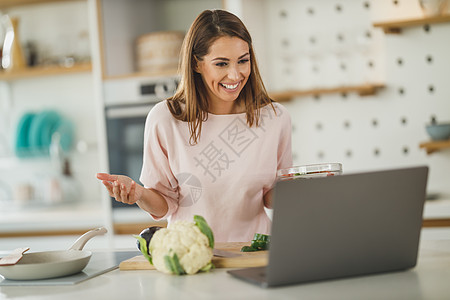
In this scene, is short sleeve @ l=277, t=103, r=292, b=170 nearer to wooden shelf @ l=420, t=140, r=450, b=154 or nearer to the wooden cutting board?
the wooden cutting board

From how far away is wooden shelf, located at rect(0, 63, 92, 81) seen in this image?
12.0 feet

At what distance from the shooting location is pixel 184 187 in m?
1.96

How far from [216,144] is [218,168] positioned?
0.08 m

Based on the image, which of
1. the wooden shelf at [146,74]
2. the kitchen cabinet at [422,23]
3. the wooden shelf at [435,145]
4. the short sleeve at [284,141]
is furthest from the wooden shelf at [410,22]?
the short sleeve at [284,141]

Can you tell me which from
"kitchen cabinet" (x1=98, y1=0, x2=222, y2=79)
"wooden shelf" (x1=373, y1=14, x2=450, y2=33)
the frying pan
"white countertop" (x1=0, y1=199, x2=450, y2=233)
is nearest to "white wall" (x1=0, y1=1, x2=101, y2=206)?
"white countertop" (x1=0, y1=199, x2=450, y2=233)

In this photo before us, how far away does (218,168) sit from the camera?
6.33 ft

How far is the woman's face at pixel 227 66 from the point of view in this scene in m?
1.88

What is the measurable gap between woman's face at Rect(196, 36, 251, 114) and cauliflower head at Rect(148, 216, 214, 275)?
2.14ft

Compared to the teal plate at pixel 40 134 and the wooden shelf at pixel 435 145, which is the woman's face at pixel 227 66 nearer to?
the wooden shelf at pixel 435 145

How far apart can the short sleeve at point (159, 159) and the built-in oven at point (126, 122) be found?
143 cm

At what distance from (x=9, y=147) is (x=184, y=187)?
2.66 m

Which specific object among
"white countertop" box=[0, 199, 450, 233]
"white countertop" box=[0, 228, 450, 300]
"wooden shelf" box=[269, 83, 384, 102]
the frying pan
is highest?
"wooden shelf" box=[269, 83, 384, 102]

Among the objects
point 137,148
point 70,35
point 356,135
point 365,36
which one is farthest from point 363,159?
point 70,35

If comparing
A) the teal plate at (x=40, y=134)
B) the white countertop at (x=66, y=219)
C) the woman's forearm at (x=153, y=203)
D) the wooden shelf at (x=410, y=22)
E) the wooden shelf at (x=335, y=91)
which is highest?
the wooden shelf at (x=410, y=22)
